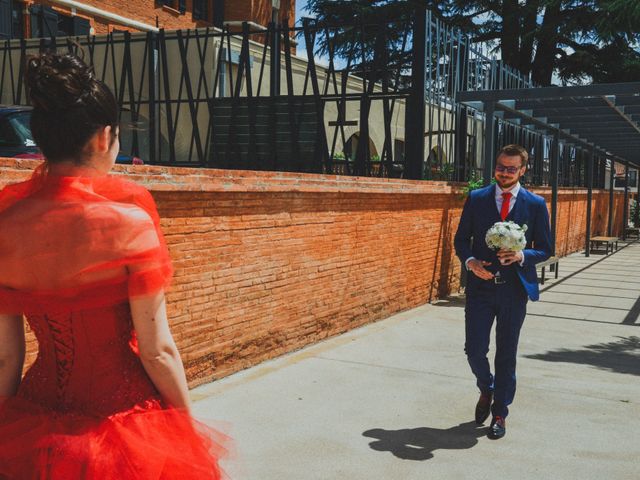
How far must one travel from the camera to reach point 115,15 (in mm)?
26000

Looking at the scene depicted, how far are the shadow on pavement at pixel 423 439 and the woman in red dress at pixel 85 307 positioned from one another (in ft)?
9.73

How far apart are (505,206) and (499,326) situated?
814 millimetres

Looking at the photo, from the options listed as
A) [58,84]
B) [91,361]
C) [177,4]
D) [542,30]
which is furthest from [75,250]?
[177,4]

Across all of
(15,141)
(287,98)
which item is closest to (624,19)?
(287,98)

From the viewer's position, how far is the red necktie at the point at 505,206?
4.90 meters

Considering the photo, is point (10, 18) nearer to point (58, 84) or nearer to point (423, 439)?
point (423, 439)

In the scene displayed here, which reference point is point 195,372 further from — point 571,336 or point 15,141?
point 571,336

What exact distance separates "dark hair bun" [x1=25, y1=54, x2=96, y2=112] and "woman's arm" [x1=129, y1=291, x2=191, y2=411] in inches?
19.7

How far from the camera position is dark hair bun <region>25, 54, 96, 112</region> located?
1.71m

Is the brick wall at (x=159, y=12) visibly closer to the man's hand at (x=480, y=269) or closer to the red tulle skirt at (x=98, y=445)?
the man's hand at (x=480, y=269)

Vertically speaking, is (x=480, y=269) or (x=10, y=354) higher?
(x=10, y=354)

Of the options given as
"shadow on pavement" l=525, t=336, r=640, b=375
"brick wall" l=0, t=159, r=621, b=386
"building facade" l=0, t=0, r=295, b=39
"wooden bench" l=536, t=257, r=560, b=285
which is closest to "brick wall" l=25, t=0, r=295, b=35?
"building facade" l=0, t=0, r=295, b=39

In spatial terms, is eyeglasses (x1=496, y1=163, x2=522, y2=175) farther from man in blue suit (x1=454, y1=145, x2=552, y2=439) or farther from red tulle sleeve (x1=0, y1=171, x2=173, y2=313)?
red tulle sleeve (x1=0, y1=171, x2=173, y2=313)


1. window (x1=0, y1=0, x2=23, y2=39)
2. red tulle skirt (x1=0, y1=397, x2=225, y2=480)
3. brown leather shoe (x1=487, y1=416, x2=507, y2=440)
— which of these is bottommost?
brown leather shoe (x1=487, y1=416, x2=507, y2=440)
